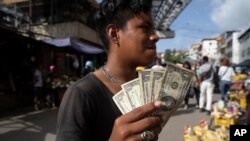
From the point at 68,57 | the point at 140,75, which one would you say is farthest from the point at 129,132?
→ the point at 68,57

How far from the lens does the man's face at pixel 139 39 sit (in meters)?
1.65

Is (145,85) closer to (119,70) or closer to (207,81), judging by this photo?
(119,70)

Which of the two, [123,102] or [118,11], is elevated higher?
[118,11]

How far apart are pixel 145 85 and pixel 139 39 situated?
1.12 ft

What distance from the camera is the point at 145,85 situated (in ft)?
4.49

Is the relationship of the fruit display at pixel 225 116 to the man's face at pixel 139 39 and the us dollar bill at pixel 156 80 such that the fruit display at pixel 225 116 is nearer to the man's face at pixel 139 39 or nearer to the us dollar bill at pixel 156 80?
the man's face at pixel 139 39

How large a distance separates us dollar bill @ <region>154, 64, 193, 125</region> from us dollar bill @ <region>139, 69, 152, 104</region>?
5 cm

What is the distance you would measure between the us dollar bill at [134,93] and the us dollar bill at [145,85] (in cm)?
2

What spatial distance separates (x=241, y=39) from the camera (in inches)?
3487

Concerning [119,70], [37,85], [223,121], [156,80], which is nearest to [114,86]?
[119,70]

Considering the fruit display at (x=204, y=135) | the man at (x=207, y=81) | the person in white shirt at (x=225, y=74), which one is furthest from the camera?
the person in white shirt at (x=225, y=74)

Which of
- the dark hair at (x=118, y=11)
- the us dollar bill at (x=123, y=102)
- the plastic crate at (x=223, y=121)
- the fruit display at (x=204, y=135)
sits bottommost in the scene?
the plastic crate at (x=223, y=121)

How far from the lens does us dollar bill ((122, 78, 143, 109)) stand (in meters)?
1.38

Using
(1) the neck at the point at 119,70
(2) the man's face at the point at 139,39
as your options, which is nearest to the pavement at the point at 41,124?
(1) the neck at the point at 119,70
